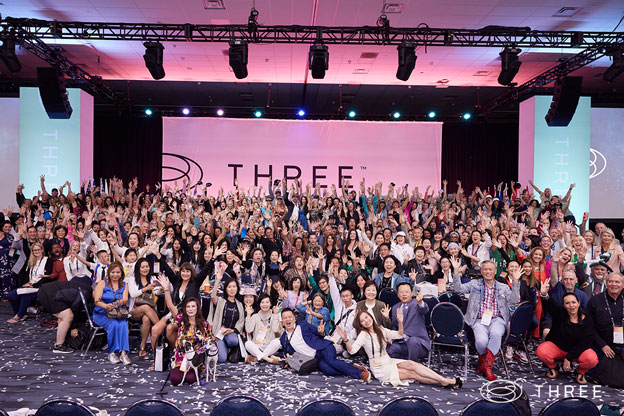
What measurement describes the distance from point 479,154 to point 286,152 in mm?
7008

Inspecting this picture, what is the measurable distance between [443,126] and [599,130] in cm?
502

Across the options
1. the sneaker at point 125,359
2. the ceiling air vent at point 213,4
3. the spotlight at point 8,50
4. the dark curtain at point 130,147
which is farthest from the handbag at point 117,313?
the dark curtain at point 130,147

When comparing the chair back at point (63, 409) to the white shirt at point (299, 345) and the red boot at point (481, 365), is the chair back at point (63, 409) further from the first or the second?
the red boot at point (481, 365)

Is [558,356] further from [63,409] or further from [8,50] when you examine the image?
[8,50]

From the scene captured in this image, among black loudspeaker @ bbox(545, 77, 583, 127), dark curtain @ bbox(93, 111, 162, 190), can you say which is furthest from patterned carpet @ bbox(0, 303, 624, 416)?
dark curtain @ bbox(93, 111, 162, 190)

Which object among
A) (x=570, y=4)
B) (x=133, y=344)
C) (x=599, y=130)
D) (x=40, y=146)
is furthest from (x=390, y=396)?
(x=599, y=130)

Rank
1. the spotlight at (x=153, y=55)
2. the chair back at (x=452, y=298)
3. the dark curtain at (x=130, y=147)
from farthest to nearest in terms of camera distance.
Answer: the dark curtain at (x=130, y=147) → the spotlight at (x=153, y=55) → the chair back at (x=452, y=298)

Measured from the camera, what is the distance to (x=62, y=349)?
17.9 feet

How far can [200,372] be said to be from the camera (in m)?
4.73

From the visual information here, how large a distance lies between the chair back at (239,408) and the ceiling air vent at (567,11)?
8.63 meters

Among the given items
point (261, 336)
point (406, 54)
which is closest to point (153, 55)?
point (406, 54)

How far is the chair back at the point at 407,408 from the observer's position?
8.30ft

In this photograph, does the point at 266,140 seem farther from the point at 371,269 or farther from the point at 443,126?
the point at 371,269

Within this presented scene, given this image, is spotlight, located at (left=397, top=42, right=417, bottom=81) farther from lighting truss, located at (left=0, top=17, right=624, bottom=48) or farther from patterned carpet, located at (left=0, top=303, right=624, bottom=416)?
patterned carpet, located at (left=0, top=303, right=624, bottom=416)
